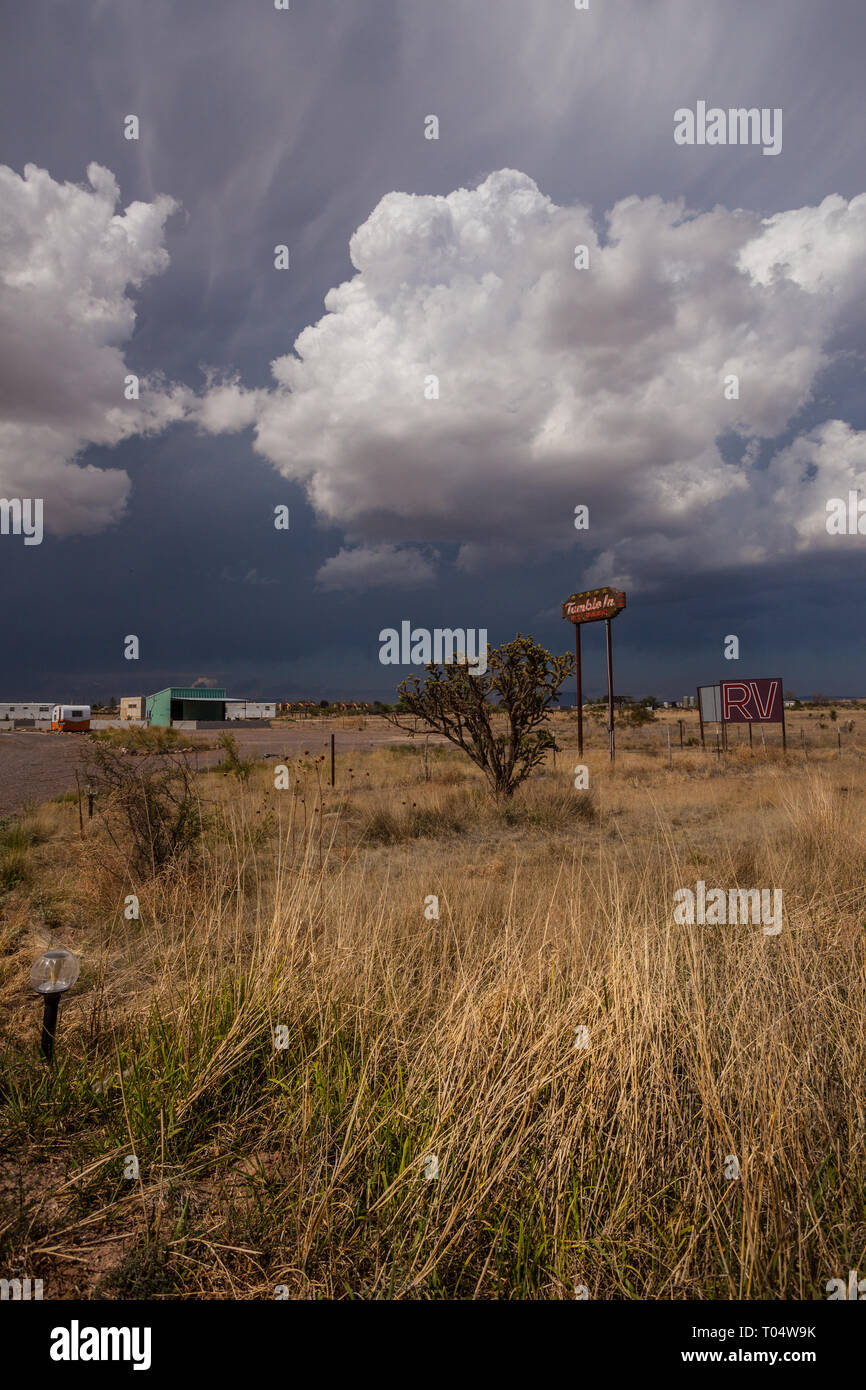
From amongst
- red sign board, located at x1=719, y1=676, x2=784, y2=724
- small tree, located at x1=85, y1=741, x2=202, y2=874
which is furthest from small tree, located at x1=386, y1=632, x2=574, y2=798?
red sign board, located at x1=719, y1=676, x2=784, y2=724

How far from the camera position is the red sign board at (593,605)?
22172mm

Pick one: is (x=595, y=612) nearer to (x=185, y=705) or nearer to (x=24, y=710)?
(x=185, y=705)

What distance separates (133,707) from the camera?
227 ft

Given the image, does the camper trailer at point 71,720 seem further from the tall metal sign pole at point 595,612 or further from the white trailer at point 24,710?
the tall metal sign pole at point 595,612

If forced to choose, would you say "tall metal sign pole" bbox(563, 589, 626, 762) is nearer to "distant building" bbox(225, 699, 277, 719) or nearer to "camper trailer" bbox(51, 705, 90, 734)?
"camper trailer" bbox(51, 705, 90, 734)

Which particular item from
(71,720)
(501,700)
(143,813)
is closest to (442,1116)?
(143,813)

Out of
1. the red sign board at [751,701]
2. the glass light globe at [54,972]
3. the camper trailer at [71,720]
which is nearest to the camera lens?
the glass light globe at [54,972]

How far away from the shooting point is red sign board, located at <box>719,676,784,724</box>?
2462 cm

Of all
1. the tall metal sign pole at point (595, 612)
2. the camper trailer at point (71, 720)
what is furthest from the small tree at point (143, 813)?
the camper trailer at point (71, 720)

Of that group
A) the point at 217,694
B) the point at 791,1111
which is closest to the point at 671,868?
the point at 791,1111

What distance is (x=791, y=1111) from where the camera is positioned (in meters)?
2.45

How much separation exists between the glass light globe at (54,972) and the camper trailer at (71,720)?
5908cm

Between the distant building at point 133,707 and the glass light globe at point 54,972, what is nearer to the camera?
the glass light globe at point 54,972
